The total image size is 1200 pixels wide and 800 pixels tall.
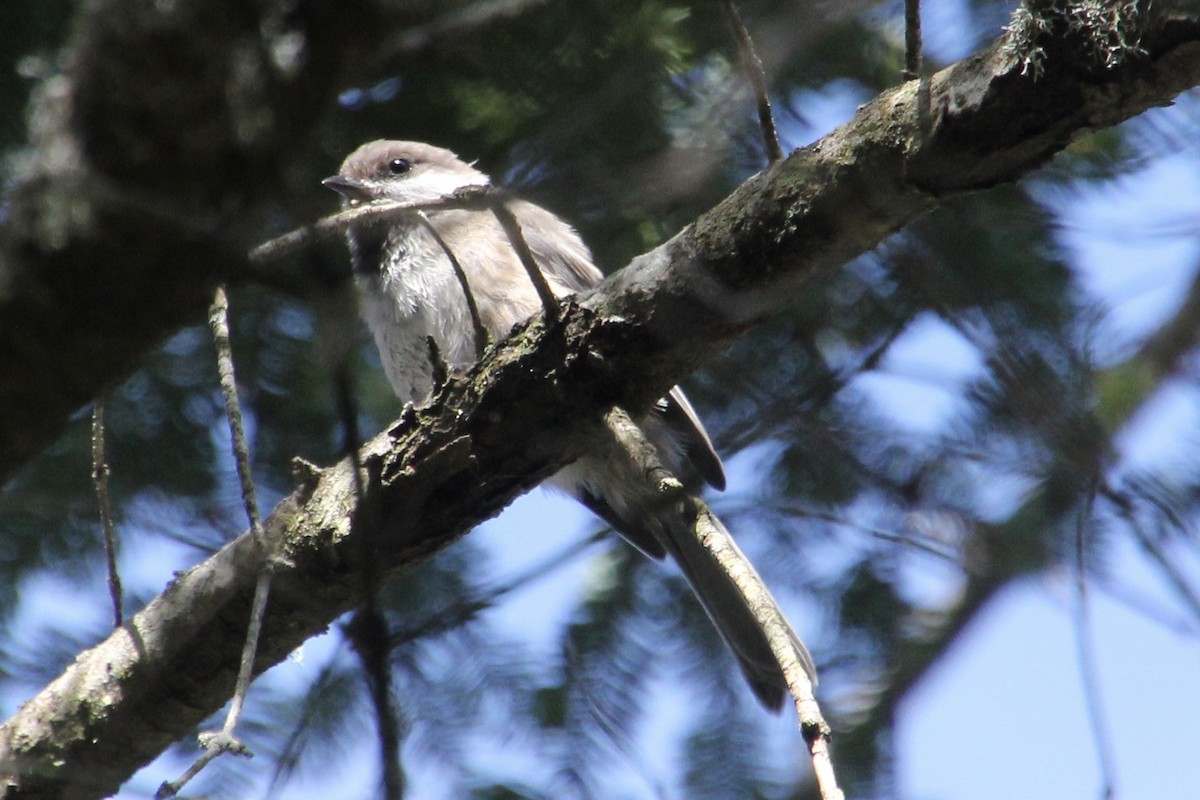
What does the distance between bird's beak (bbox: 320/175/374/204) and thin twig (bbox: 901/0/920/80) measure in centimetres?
231

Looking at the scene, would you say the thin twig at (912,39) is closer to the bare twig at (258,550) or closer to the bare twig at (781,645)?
the bare twig at (781,645)

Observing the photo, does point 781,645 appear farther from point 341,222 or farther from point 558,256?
point 558,256

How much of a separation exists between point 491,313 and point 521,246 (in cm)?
166

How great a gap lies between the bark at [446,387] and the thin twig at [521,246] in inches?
1.7

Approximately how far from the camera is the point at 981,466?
2910 millimetres

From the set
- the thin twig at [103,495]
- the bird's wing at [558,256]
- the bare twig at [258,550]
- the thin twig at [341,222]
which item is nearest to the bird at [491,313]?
the bird's wing at [558,256]

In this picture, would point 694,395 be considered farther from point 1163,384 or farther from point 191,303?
point 191,303

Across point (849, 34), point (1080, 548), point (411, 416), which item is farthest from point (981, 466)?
point (411, 416)

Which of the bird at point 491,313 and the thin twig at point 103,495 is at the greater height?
the bird at point 491,313

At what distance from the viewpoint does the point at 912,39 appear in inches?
76.2

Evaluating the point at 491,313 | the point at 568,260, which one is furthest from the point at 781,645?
the point at 568,260

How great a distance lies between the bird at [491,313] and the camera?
332 cm

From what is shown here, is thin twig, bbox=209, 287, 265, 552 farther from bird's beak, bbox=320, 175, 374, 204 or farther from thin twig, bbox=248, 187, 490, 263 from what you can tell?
bird's beak, bbox=320, 175, 374, 204

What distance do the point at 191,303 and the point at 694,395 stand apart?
262 centimetres
